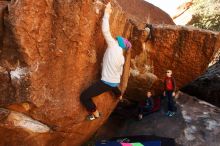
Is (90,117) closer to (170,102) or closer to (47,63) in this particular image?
(47,63)

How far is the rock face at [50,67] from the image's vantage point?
7543 mm

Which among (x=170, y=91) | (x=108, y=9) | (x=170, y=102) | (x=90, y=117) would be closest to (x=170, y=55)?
(x=170, y=91)

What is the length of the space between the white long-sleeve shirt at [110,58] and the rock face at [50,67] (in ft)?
1.38

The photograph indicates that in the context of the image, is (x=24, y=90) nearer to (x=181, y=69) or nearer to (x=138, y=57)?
(x=138, y=57)

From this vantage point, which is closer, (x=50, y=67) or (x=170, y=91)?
(x=50, y=67)

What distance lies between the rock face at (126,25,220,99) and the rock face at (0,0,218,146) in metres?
1.32

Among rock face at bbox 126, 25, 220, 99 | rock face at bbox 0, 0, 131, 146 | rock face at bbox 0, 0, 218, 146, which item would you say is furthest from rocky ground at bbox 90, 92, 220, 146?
rock face at bbox 0, 0, 131, 146

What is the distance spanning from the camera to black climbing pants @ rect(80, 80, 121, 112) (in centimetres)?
816

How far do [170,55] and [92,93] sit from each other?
332cm

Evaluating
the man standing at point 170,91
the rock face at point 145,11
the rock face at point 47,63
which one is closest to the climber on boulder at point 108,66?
the rock face at point 47,63

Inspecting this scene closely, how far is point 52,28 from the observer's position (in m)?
7.74

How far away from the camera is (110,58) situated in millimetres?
7887

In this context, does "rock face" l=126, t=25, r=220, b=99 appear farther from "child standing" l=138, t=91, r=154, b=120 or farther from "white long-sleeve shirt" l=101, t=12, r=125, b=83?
"white long-sleeve shirt" l=101, t=12, r=125, b=83

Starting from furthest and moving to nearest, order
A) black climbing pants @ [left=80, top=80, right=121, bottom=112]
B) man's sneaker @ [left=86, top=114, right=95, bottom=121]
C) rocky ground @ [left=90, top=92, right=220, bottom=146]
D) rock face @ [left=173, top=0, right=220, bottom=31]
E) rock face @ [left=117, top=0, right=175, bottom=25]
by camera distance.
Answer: rock face @ [left=173, top=0, right=220, bottom=31] → rock face @ [left=117, top=0, right=175, bottom=25] → rocky ground @ [left=90, top=92, right=220, bottom=146] → man's sneaker @ [left=86, top=114, right=95, bottom=121] → black climbing pants @ [left=80, top=80, right=121, bottom=112]
